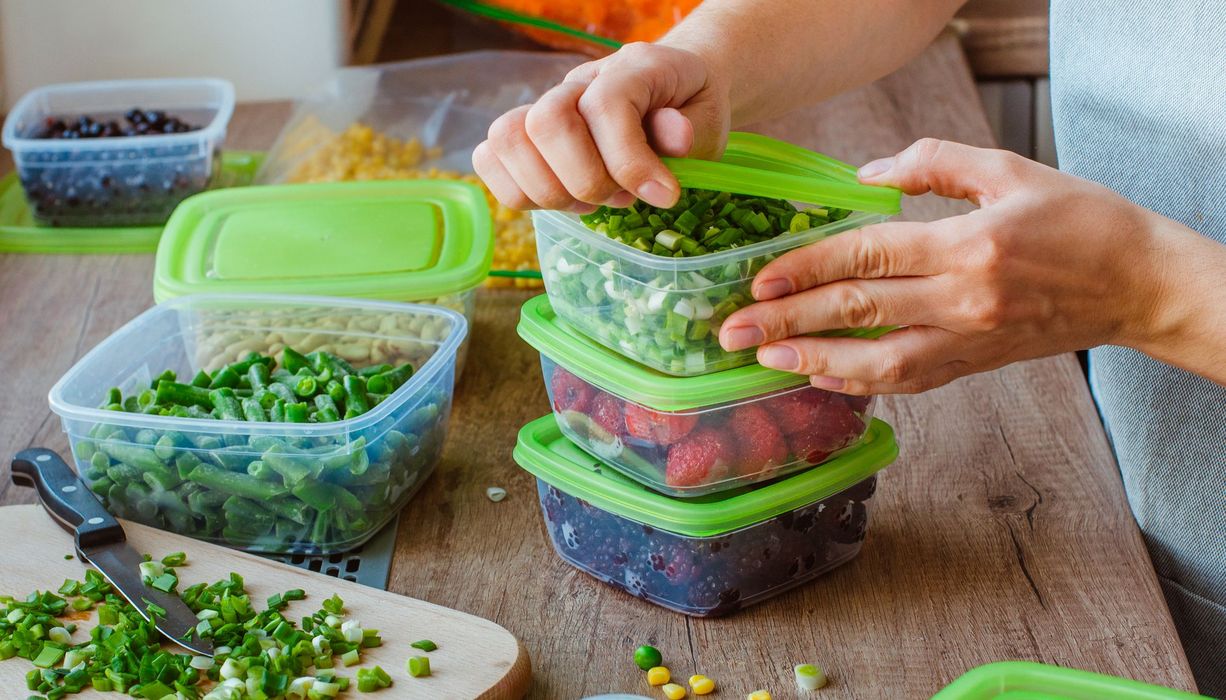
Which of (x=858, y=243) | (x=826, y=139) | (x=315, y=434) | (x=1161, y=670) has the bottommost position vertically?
(x=826, y=139)

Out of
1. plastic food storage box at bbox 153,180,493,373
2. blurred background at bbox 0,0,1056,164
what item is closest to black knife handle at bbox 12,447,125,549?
plastic food storage box at bbox 153,180,493,373

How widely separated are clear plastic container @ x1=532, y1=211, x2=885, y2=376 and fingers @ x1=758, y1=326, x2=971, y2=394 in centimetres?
4

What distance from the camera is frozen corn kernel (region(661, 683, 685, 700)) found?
2.93 feet

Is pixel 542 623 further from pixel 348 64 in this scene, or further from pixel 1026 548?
pixel 348 64

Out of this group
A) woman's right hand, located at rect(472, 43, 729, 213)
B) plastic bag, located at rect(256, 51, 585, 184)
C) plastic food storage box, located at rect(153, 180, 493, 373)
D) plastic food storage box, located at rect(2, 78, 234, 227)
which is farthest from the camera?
plastic bag, located at rect(256, 51, 585, 184)

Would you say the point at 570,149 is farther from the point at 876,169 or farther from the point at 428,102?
the point at 428,102

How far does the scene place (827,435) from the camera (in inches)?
38.5

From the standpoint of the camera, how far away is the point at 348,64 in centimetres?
229

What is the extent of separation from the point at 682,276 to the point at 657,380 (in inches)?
3.3

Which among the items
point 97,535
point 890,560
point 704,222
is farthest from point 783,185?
point 97,535

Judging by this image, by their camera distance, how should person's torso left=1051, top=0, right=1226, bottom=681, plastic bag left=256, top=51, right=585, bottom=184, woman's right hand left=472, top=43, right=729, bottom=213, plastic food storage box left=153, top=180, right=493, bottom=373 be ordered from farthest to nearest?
plastic bag left=256, top=51, right=585, bottom=184, plastic food storage box left=153, top=180, right=493, bottom=373, person's torso left=1051, top=0, right=1226, bottom=681, woman's right hand left=472, top=43, right=729, bottom=213

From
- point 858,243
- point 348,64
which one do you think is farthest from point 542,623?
point 348,64

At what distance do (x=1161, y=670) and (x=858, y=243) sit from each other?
1.33ft

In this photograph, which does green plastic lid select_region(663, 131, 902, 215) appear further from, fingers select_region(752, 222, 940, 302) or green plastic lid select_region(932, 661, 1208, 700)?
green plastic lid select_region(932, 661, 1208, 700)
